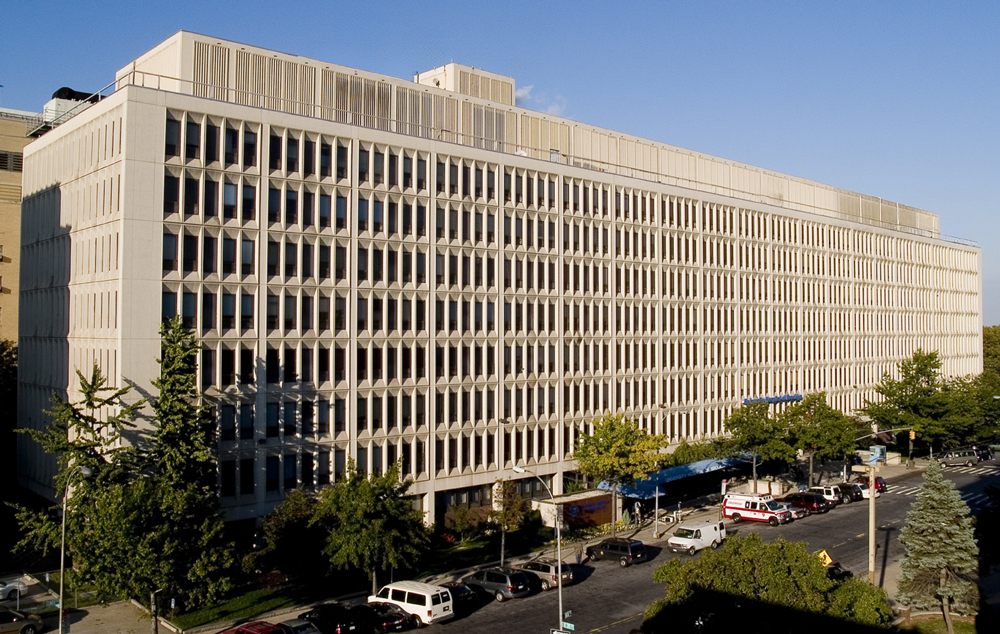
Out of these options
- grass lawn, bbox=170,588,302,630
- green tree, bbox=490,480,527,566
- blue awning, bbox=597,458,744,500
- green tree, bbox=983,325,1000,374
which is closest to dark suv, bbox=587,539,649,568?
green tree, bbox=490,480,527,566

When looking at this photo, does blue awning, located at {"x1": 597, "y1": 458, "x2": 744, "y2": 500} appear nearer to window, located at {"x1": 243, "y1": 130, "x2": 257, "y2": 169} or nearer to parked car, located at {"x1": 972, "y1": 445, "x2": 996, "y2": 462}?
window, located at {"x1": 243, "y1": 130, "x2": 257, "y2": 169}

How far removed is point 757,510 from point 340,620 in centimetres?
3528

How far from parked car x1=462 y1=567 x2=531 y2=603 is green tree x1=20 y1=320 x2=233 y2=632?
44.1ft

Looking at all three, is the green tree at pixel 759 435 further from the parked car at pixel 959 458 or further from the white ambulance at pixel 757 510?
the parked car at pixel 959 458

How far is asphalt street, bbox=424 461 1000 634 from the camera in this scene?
40.6 meters

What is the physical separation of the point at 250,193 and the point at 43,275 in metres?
19.1

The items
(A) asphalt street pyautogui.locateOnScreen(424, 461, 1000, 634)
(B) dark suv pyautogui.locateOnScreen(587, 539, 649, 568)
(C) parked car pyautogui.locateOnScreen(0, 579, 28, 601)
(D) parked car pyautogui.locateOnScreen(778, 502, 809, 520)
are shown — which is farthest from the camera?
(D) parked car pyautogui.locateOnScreen(778, 502, 809, 520)

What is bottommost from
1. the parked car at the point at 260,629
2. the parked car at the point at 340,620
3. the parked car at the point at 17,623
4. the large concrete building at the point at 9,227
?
the parked car at the point at 17,623

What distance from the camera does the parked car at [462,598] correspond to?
1668 inches

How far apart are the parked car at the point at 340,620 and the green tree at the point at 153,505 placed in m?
4.07

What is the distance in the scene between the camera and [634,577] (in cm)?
4912

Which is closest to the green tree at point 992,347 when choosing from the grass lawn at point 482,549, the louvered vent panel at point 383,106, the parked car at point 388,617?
the grass lawn at point 482,549

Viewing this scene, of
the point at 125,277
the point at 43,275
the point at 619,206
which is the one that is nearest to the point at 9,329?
the point at 43,275

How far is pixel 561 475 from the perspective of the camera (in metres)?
69.1
